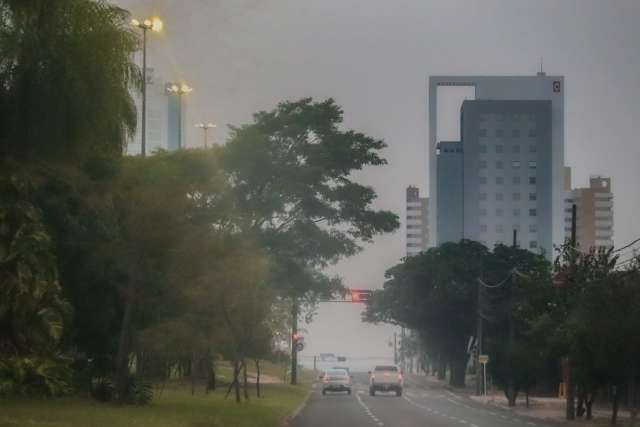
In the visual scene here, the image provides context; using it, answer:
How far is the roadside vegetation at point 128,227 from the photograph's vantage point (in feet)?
65.7

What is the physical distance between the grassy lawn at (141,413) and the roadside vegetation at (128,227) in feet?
0.68

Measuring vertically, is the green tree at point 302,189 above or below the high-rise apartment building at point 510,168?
below

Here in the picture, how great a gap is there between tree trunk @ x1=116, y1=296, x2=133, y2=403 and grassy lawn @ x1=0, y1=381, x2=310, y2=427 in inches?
30.9

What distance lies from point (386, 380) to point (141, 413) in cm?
4079

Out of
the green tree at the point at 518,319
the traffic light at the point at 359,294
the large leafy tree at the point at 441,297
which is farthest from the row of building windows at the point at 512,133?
the green tree at the point at 518,319

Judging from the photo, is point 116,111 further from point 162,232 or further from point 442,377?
point 442,377

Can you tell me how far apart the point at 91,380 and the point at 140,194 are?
845 cm

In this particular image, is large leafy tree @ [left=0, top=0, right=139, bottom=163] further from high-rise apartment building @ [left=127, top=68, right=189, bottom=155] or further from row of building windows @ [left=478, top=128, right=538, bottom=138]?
row of building windows @ [left=478, top=128, right=538, bottom=138]

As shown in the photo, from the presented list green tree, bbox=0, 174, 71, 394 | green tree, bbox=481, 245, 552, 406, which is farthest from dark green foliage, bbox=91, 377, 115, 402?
green tree, bbox=0, 174, 71, 394

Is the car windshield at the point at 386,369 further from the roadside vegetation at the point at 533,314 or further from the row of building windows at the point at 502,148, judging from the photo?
the row of building windows at the point at 502,148

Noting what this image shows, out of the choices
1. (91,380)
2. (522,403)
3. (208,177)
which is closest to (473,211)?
(522,403)

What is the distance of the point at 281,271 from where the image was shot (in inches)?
2283

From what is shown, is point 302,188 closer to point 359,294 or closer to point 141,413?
point 141,413

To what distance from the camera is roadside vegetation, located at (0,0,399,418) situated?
20031 mm
